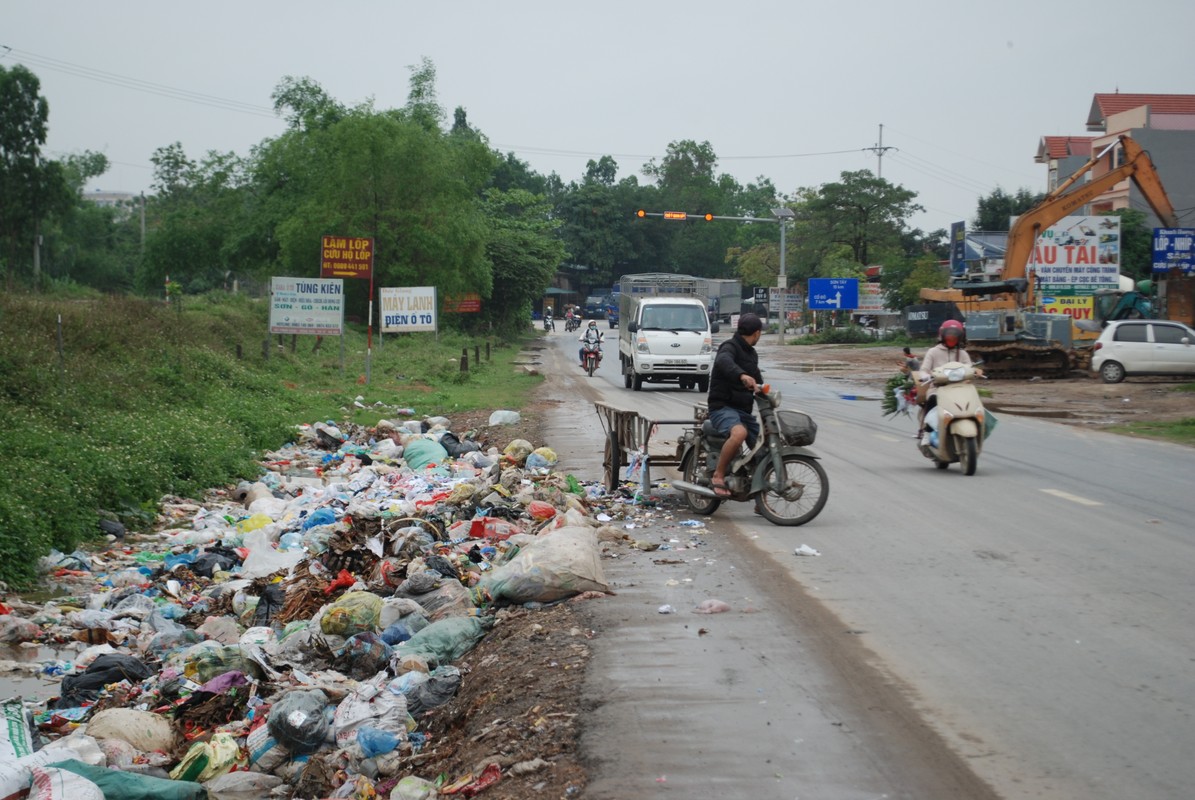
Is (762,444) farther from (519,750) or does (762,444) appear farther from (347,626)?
(519,750)

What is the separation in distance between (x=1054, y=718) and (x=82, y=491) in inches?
405

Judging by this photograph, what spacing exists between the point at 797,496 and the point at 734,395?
1.07 metres

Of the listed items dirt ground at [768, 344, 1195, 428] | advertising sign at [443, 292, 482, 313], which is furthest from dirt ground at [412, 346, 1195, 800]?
advertising sign at [443, 292, 482, 313]

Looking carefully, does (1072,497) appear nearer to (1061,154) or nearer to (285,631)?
(285,631)

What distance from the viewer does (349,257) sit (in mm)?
28734

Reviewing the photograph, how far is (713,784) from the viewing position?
448 cm

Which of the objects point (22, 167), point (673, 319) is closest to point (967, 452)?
point (673, 319)

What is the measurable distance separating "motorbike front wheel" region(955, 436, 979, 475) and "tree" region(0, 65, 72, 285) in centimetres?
5903

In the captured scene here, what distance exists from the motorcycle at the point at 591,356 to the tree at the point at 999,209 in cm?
4871

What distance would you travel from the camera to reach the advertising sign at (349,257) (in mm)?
28406

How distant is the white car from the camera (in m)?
29.8

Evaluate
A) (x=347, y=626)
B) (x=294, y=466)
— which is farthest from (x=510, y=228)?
(x=347, y=626)

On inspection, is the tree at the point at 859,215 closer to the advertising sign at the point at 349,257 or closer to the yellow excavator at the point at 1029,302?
the yellow excavator at the point at 1029,302

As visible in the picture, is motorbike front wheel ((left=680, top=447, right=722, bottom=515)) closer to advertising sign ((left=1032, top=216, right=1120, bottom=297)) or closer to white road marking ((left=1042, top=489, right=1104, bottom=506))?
white road marking ((left=1042, top=489, right=1104, bottom=506))
